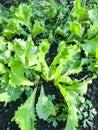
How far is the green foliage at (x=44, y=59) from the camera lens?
9.20ft

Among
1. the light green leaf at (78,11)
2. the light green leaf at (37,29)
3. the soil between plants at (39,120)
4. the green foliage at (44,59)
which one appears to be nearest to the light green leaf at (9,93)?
the green foliage at (44,59)

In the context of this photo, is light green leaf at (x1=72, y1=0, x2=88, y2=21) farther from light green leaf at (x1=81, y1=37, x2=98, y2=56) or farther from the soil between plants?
the soil between plants

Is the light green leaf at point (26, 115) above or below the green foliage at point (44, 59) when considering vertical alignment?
below

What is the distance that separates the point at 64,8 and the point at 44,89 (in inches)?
39.1

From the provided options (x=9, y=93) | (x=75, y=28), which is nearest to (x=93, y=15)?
(x=75, y=28)

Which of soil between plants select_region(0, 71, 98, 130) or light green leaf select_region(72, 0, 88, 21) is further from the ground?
light green leaf select_region(72, 0, 88, 21)

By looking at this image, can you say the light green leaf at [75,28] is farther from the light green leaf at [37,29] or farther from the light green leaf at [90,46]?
the light green leaf at [37,29]

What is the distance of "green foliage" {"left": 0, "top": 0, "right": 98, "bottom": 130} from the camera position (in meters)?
2.80

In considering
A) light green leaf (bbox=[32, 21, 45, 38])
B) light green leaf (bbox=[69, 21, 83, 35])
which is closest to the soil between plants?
light green leaf (bbox=[69, 21, 83, 35])

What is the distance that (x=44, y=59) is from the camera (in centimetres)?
313

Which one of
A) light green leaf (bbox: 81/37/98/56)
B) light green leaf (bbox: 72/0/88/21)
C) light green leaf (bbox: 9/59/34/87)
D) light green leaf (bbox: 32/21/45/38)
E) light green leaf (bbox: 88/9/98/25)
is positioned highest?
light green leaf (bbox: 72/0/88/21)

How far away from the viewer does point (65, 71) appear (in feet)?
9.87

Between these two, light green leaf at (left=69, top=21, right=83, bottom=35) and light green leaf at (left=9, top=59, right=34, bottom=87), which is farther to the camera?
light green leaf at (left=69, top=21, right=83, bottom=35)

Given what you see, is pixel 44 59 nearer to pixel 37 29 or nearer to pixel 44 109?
pixel 37 29
